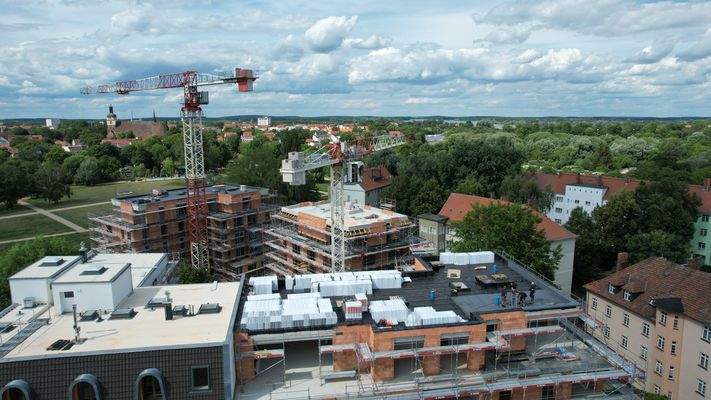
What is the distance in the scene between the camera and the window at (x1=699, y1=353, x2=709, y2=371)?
99.2 feet

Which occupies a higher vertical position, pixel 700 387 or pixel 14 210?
pixel 14 210

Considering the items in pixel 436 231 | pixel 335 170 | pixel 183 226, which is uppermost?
pixel 335 170

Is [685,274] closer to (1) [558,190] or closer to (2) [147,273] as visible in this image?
(2) [147,273]

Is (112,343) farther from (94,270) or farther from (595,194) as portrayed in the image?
(595,194)

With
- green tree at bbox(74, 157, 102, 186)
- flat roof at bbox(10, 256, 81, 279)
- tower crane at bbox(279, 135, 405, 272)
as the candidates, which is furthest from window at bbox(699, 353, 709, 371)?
green tree at bbox(74, 157, 102, 186)

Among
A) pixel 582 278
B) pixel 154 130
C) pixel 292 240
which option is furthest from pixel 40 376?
pixel 154 130

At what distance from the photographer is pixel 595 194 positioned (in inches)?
2926

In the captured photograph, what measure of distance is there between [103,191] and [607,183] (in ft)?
349

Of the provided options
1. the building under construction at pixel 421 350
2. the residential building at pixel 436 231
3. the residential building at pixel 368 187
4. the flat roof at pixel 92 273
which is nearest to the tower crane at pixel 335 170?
the building under construction at pixel 421 350

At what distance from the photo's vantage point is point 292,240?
48.2 metres

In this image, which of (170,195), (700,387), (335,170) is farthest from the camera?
(170,195)

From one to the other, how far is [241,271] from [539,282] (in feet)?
125

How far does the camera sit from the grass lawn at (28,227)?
7702 cm

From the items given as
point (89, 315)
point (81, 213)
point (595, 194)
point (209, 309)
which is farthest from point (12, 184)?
point (595, 194)
